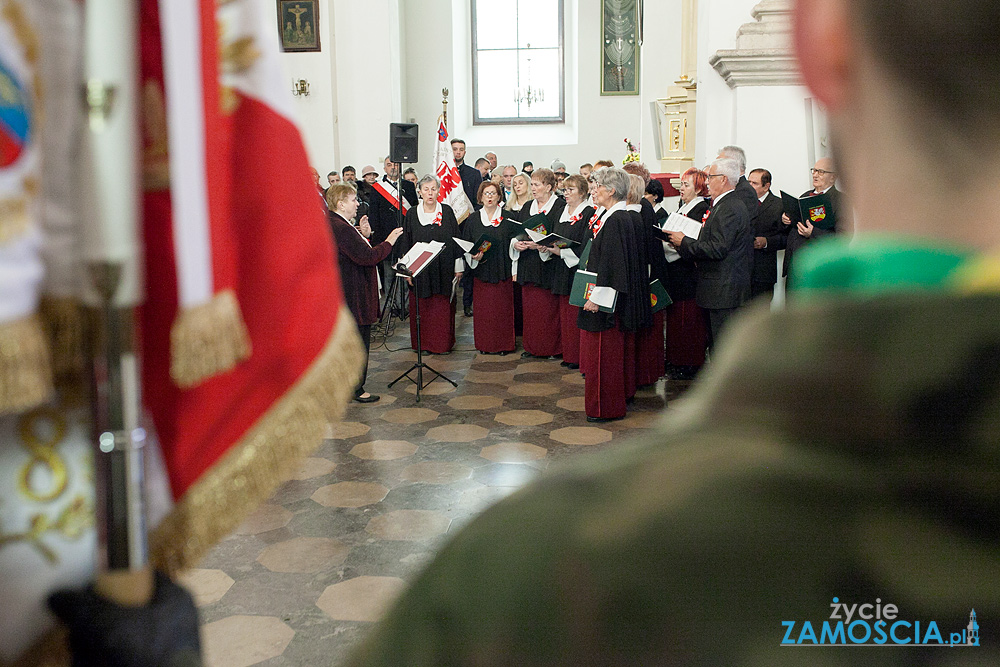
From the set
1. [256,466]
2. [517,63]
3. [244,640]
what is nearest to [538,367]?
[244,640]

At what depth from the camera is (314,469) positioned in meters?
5.16

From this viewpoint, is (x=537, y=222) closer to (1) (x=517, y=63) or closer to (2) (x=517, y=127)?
(2) (x=517, y=127)

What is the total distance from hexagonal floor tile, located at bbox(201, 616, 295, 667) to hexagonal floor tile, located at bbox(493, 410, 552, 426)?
2944 millimetres

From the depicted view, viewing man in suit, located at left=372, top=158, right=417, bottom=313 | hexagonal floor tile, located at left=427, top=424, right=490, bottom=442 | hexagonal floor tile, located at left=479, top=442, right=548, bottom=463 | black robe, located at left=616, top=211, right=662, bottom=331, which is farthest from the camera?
man in suit, located at left=372, top=158, right=417, bottom=313

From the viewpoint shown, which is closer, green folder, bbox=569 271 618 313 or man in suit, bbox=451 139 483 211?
green folder, bbox=569 271 618 313

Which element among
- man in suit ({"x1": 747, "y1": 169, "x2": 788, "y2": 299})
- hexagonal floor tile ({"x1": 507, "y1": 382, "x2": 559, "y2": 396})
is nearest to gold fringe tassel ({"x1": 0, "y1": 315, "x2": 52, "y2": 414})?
hexagonal floor tile ({"x1": 507, "y1": 382, "x2": 559, "y2": 396})

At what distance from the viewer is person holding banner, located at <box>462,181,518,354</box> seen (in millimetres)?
8375

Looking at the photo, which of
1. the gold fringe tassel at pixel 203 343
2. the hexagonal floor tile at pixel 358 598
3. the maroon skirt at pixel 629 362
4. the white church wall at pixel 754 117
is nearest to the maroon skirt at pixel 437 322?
the maroon skirt at pixel 629 362

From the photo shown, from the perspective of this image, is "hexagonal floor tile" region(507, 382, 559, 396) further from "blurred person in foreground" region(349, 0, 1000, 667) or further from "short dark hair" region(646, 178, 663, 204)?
"blurred person in foreground" region(349, 0, 1000, 667)

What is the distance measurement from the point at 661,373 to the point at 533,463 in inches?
97.1

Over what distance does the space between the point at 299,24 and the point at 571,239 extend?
35.1ft

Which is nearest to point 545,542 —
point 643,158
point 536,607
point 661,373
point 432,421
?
point 536,607

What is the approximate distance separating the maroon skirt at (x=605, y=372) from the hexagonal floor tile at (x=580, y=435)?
0.22 m

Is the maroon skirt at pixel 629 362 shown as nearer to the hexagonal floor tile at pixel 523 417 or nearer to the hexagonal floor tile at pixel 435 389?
the hexagonal floor tile at pixel 523 417
